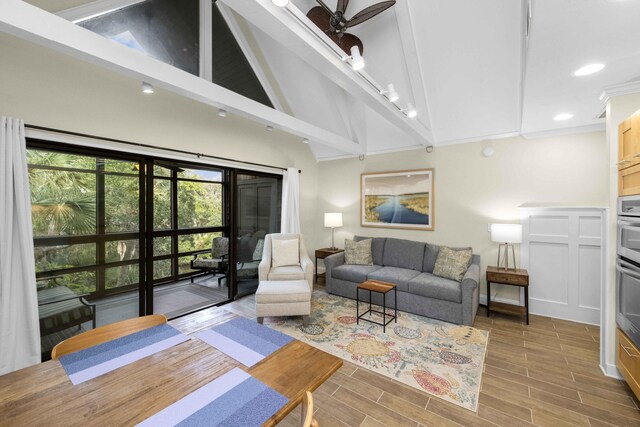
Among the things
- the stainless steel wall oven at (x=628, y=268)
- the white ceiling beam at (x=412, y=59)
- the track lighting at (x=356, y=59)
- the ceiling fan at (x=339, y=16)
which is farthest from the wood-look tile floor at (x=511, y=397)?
the ceiling fan at (x=339, y=16)

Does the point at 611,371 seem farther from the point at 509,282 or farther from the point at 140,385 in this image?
the point at 140,385

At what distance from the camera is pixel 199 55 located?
3084 millimetres

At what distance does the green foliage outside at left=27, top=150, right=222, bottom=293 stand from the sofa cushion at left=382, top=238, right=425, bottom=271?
318cm

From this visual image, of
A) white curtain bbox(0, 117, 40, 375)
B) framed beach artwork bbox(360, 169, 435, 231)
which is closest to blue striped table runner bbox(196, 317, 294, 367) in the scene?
white curtain bbox(0, 117, 40, 375)

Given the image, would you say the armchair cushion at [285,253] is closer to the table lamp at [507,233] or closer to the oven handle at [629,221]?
the table lamp at [507,233]

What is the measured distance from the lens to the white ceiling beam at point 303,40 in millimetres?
1604

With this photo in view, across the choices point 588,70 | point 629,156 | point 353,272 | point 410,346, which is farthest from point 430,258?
point 588,70

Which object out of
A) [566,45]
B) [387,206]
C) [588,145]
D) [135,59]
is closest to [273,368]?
[135,59]

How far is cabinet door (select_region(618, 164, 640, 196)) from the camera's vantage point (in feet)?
6.06

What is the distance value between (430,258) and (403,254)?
417mm

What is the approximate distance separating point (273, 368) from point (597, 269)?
A: 407 centimetres

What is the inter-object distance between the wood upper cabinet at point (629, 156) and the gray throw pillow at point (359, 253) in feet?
9.69

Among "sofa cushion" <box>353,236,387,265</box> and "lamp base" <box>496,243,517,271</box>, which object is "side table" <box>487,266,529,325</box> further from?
"sofa cushion" <box>353,236,387,265</box>

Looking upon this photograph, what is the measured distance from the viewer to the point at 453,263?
3.58 m
